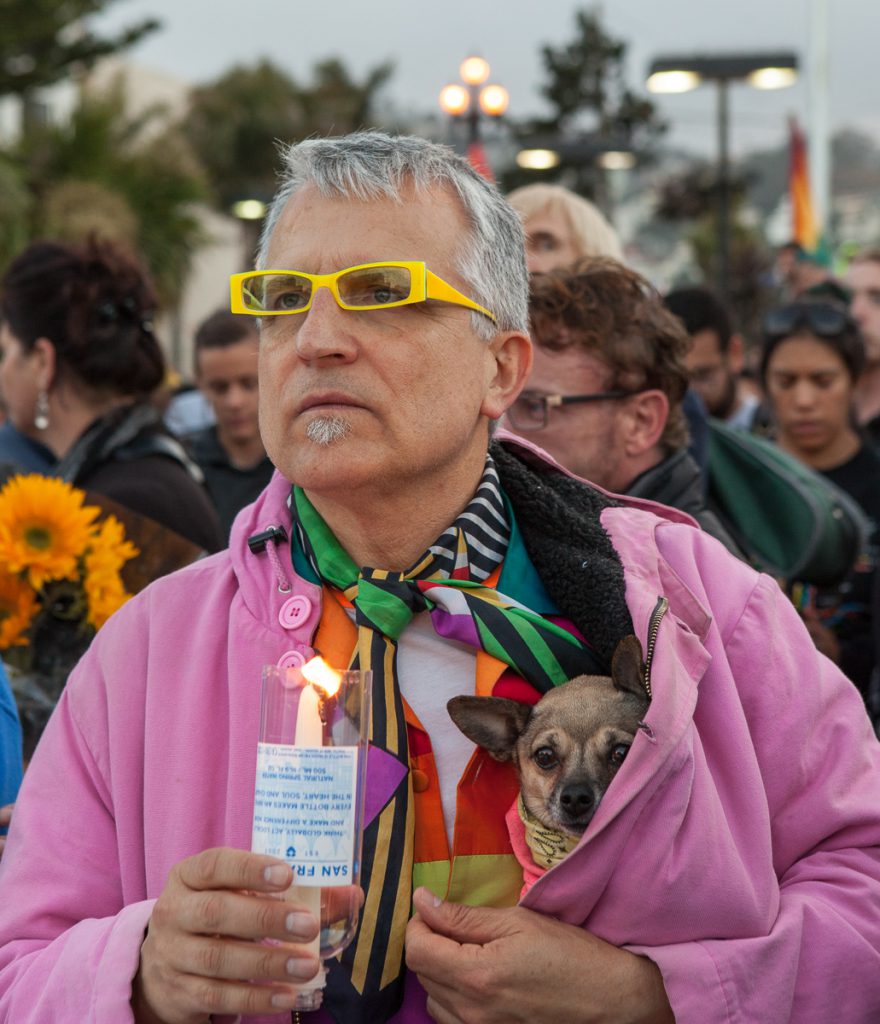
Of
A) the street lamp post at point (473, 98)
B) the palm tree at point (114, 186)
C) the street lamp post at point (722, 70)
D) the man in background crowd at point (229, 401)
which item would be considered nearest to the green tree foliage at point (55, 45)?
the palm tree at point (114, 186)

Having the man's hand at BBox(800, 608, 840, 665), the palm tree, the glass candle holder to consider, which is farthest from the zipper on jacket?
the palm tree

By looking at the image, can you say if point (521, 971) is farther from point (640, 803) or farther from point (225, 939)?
point (225, 939)

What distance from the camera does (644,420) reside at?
3691 mm

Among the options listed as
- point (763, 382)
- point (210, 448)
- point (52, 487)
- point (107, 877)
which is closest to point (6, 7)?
point (210, 448)

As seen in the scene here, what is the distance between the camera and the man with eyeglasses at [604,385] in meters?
3.60

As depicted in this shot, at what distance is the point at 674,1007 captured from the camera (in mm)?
2109

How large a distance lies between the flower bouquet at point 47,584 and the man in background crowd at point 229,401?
3192mm

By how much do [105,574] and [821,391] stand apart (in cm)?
323

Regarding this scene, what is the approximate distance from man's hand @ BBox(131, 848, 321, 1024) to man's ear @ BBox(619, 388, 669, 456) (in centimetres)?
202

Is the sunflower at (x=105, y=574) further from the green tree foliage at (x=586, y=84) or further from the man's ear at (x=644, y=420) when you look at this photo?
the green tree foliage at (x=586, y=84)

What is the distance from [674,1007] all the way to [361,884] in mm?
522

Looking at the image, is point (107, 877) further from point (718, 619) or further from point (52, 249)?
point (52, 249)

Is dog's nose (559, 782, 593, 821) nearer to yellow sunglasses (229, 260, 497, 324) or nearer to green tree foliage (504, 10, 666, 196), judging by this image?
→ yellow sunglasses (229, 260, 497, 324)

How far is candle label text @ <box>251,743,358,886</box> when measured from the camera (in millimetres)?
1824
